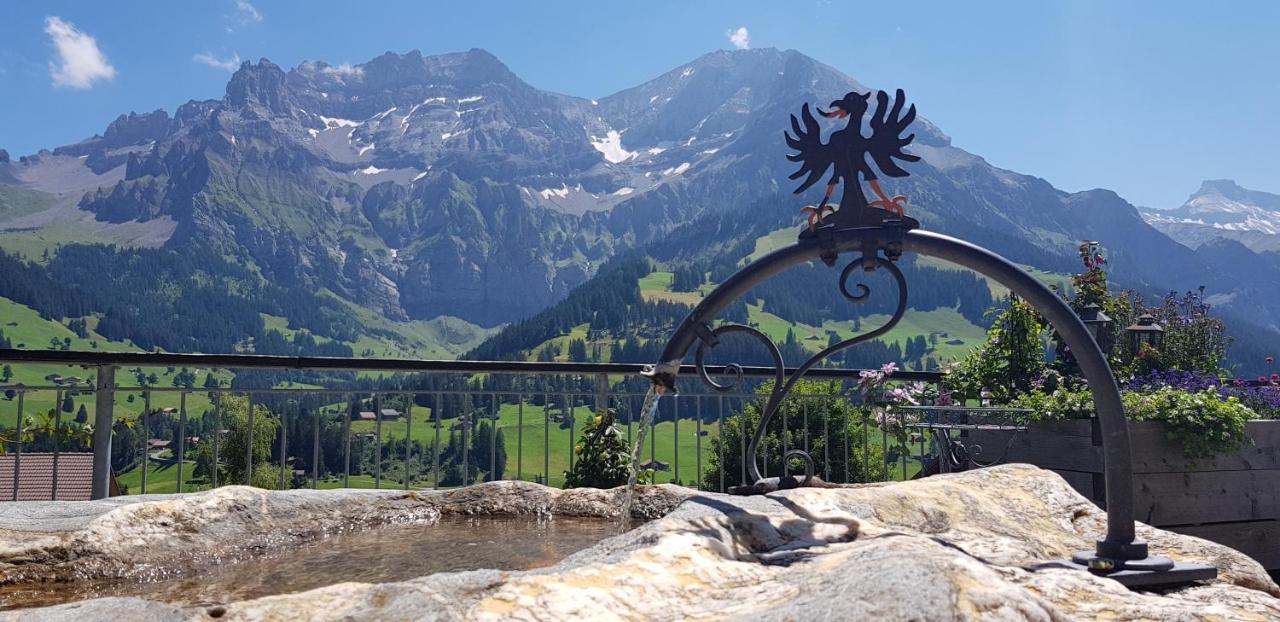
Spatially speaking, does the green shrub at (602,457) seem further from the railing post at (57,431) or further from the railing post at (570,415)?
the railing post at (57,431)

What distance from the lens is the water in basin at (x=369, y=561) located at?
233cm

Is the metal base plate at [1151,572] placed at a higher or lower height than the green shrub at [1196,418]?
lower

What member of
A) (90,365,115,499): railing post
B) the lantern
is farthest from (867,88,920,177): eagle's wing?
the lantern

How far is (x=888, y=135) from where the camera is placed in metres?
2.84

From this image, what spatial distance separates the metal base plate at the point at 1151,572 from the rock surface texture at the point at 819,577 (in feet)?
0.18

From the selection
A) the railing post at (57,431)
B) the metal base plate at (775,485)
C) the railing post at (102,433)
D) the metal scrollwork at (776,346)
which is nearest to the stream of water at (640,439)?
the metal scrollwork at (776,346)

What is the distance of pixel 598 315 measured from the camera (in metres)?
146

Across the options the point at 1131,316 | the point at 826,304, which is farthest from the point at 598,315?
the point at 1131,316

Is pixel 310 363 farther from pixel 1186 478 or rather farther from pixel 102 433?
pixel 1186 478

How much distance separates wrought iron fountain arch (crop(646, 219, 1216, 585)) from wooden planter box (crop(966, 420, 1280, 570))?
2158mm

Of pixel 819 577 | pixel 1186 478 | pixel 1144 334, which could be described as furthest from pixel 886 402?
pixel 819 577

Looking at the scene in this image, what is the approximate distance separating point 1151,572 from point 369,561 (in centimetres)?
217

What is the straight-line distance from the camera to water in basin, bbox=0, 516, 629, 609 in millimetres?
2334

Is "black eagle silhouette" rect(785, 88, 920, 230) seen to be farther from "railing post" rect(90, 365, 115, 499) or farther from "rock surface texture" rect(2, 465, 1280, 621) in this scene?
"railing post" rect(90, 365, 115, 499)
